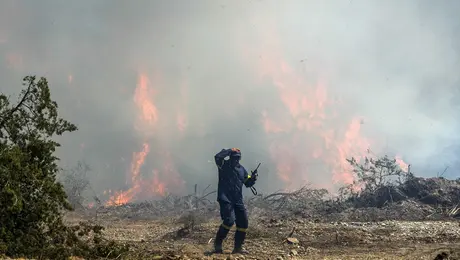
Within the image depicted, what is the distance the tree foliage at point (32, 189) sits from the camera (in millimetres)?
6695

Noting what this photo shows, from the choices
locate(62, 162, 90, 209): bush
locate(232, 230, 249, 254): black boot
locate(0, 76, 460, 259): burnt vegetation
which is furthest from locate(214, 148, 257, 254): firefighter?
locate(62, 162, 90, 209): bush

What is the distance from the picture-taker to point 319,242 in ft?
34.1

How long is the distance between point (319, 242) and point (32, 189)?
745cm

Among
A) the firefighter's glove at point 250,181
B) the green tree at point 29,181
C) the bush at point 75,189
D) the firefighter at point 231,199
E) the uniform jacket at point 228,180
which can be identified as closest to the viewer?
the green tree at point 29,181

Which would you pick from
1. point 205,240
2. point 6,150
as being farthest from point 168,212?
point 6,150

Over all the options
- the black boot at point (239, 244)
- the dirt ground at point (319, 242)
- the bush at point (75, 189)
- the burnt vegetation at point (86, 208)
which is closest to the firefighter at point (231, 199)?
the black boot at point (239, 244)

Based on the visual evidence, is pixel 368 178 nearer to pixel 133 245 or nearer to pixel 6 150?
pixel 133 245

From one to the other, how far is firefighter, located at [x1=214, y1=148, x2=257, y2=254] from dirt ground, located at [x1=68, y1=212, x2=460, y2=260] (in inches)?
18.1

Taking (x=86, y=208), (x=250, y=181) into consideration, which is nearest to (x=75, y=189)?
(x=86, y=208)

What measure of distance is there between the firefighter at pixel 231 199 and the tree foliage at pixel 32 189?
3.06 meters

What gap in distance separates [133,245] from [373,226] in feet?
26.5

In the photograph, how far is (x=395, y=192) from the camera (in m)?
18.4

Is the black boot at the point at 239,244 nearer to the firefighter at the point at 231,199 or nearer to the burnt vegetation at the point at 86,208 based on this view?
the firefighter at the point at 231,199

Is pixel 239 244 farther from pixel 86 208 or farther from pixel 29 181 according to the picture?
pixel 86 208
